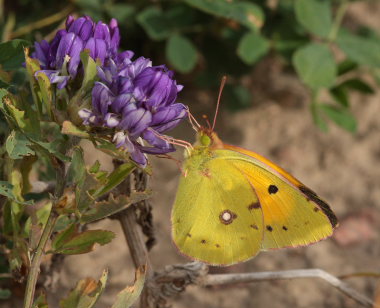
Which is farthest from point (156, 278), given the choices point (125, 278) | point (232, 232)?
point (125, 278)

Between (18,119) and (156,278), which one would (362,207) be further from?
(18,119)

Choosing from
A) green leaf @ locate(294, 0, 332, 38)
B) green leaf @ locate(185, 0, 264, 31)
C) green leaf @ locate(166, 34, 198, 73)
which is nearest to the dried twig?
green leaf @ locate(185, 0, 264, 31)

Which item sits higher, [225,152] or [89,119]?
[89,119]

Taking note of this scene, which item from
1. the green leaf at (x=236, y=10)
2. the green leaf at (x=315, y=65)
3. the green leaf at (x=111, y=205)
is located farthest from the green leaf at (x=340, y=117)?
the green leaf at (x=111, y=205)

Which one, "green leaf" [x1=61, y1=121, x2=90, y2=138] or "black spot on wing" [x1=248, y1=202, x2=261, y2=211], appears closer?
"green leaf" [x1=61, y1=121, x2=90, y2=138]

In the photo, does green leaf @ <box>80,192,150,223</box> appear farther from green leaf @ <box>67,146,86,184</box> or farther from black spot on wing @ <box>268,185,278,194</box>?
black spot on wing @ <box>268,185,278,194</box>

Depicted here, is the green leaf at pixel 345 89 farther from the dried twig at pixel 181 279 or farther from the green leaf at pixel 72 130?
the green leaf at pixel 72 130

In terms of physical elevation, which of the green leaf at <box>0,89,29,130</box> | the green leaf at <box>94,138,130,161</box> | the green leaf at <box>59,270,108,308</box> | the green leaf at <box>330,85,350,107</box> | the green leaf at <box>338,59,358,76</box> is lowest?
the green leaf at <box>330,85,350,107</box>
